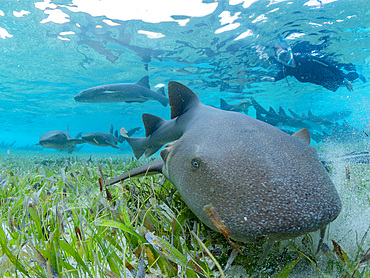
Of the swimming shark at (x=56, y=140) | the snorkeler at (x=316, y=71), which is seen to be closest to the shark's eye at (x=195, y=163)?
the swimming shark at (x=56, y=140)

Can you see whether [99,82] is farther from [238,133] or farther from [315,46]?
[238,133]

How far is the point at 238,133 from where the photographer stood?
1.62 meters

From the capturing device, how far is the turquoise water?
1207 cm

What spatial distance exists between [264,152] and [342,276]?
70cm

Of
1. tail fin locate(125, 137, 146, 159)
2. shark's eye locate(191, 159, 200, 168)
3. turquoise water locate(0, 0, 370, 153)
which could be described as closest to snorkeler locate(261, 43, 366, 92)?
turquoise water locate(0, 0, 370, 153)

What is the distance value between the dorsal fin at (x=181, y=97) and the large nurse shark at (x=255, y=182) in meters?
1.59

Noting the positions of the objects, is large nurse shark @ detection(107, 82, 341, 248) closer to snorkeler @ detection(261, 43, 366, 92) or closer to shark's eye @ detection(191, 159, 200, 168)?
shark's eye @ detection(191, 159, 200, 168)

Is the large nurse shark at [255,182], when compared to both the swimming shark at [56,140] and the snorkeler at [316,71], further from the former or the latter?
the snorkeler at [316,71]

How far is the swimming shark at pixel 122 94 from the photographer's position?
8480mm

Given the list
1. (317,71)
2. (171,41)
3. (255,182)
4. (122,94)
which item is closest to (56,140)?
(122,94)

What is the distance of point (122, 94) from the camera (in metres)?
8.62

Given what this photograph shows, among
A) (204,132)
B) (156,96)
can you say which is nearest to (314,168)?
(204,132)

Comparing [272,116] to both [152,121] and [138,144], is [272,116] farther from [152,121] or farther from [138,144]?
[152,121]

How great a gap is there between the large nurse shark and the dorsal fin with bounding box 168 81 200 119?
5.23 feet
